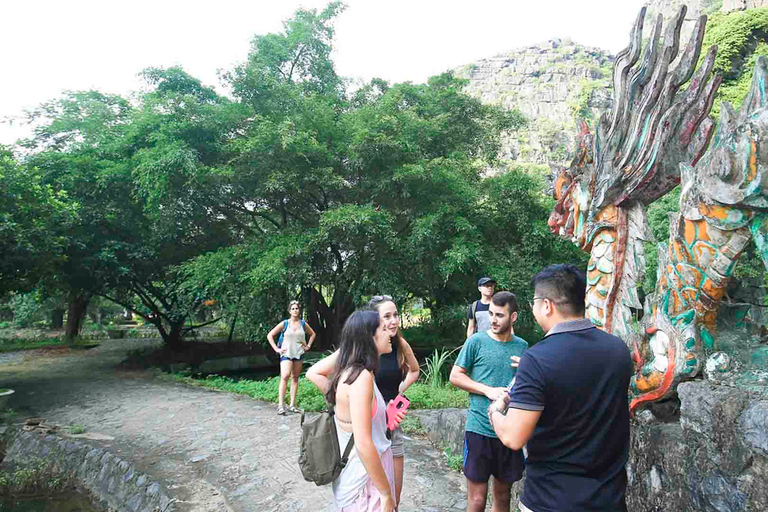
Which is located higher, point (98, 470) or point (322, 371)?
point (322, 371)

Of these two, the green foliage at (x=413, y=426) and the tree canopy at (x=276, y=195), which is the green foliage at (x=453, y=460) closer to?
the green foliage at (x=413, y=426)

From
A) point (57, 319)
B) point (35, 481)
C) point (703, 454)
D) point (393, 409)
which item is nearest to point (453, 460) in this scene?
point (703, 454)

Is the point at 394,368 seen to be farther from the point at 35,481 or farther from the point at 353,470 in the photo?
the point at 35,481

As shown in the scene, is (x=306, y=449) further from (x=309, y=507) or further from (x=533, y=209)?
(x=533, y=209)

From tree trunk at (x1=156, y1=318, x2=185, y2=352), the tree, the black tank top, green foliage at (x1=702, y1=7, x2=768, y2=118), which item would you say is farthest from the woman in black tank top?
green foliage at (x1=702, y1=7, x2=768, y2=118)

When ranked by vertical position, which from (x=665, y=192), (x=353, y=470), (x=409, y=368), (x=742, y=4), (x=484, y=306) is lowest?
(x=353, y=470)

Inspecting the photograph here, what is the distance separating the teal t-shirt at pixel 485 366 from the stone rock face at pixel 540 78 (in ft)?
162

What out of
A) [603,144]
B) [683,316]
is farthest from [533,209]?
[683,316]

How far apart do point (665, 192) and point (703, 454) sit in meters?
2.13

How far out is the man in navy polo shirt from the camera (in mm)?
1504

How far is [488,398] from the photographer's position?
2482 millimetres

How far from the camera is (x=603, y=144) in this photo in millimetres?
4125

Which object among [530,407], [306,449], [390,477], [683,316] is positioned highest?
[683,316]

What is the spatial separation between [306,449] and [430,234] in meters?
6.76
